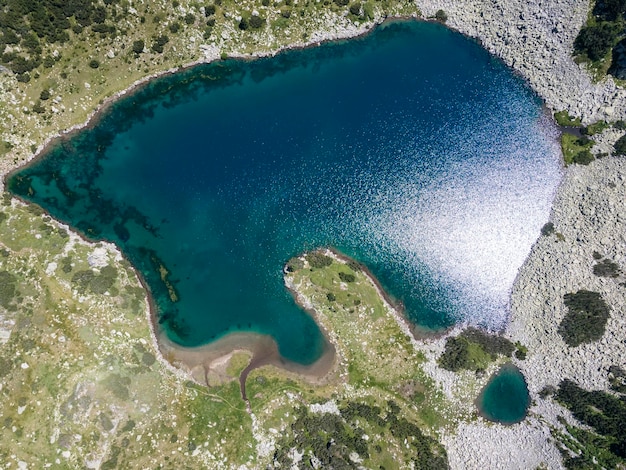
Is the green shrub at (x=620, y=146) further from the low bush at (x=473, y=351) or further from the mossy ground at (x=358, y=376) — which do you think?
the mossy ground at (x=358, y=376)

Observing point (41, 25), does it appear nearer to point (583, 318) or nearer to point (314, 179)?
point (314, 179)

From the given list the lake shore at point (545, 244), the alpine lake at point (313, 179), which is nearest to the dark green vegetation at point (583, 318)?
→ the lake shore at point (545, 244)

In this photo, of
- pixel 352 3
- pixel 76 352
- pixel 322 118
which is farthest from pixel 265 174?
pixel 76 352

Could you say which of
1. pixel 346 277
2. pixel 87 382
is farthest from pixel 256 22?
pixel 87 382

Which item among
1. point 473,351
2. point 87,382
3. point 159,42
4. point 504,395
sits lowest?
point 87,382

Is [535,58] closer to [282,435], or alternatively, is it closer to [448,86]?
[448,86]

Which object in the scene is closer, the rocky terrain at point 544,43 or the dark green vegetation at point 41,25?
the dark green vegetation at point 41,25
